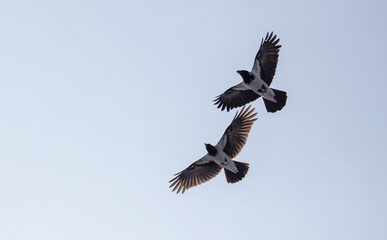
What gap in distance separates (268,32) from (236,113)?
9.77ft

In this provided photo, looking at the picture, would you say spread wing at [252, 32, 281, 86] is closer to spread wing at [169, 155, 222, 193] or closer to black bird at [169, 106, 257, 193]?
black bird at [169, 106, 257, 193]

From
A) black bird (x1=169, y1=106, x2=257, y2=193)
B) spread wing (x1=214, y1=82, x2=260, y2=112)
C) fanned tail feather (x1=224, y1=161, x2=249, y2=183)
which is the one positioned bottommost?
fanned tail feather (x1=224, y1=161, x2=249, y2=183)

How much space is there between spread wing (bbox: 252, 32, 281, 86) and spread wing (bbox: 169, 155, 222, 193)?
3.44 m

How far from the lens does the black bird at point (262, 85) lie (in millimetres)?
20562

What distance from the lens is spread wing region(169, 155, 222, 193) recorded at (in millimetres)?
21516

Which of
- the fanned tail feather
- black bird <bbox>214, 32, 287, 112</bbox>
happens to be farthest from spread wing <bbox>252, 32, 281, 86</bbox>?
the fanned tail feather

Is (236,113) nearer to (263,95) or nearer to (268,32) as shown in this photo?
(263,95)

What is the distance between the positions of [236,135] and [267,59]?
2791 mm

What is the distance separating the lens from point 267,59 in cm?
2109

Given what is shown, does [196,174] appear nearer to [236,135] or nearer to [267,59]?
[236,135]

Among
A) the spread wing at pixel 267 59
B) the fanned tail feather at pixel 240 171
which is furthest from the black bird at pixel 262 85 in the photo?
the fanned tail feather at pixel 240 171

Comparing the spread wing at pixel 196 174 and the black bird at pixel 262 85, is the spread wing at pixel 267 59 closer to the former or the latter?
the black bird at pixel 262 85

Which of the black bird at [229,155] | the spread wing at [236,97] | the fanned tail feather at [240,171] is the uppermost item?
the spread wing at [236,97]

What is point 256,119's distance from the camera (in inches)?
828
